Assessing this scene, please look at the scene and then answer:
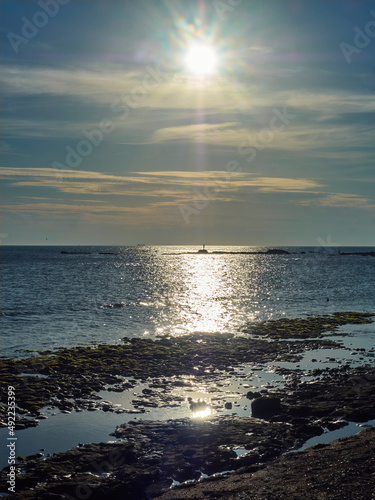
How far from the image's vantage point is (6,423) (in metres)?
21.9

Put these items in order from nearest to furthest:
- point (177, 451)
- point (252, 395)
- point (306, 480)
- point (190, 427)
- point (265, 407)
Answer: point (306, 480) → point (177, 451) → point (190, 427) → point (265, 407) → point (252, 395)

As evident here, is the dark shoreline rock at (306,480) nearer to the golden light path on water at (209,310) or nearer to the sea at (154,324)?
the sea at (154,324)

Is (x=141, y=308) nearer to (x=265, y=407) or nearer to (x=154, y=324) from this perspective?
(x=154, y=324)

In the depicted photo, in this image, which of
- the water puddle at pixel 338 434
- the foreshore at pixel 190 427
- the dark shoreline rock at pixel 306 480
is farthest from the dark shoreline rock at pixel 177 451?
the dark shoreline rock at pixel 306 480

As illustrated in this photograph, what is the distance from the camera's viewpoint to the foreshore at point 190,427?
16.0m

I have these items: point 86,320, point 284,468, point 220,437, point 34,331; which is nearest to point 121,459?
point 220,437

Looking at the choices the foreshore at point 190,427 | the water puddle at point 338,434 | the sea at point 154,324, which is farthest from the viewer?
the sea at point 154,324

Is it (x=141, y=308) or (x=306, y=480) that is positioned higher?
(x=141, y=308)

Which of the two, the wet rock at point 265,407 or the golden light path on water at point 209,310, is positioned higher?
the golden light path on water at point 209,310

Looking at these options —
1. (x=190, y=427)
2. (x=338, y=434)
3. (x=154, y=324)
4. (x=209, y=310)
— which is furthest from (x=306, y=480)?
(x=209, y=310)

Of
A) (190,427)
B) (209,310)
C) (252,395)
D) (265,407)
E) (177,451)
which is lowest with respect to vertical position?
(177,451)

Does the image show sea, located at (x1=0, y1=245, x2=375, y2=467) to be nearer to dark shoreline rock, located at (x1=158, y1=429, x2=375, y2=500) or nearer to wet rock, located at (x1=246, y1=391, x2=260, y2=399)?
wet rock, located at (x1=246, y1=391, x2=260, y2=399)

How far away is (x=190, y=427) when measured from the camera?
2142cm

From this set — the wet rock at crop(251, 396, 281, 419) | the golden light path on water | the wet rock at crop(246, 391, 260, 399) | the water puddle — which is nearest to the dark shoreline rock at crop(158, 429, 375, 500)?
the water puddle
